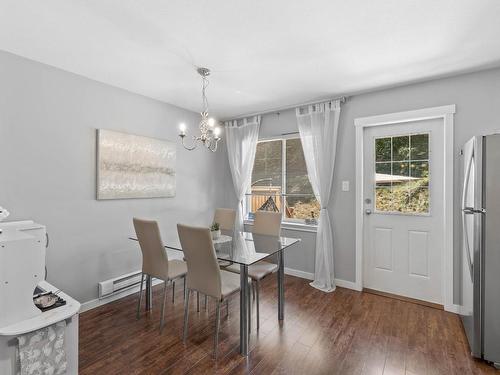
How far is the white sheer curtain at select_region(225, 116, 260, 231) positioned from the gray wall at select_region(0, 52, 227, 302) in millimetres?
1216

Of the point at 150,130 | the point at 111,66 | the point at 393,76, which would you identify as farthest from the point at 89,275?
the point at 393,76

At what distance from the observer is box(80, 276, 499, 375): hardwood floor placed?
72.4 inches

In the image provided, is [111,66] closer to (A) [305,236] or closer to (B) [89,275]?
(B) [89,275]

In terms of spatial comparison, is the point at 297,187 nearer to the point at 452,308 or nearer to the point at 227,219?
the point at 227,219

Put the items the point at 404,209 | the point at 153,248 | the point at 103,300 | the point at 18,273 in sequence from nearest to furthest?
the point at 18,273 → the point at 153,248 → the point at 103,300 → the point at 404,209

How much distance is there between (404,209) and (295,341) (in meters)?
1.90

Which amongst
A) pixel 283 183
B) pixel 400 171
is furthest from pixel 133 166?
pixel 400 171

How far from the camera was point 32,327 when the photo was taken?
1.36m

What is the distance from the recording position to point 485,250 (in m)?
1.85

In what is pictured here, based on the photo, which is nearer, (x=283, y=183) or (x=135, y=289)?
(x=135, y=289)

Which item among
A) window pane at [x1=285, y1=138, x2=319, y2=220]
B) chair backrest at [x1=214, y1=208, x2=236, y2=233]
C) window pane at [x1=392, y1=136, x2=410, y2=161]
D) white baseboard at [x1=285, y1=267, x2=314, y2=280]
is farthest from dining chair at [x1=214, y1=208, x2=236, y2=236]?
window pane at [x1=392, y1=136, x2=410, y2=161]

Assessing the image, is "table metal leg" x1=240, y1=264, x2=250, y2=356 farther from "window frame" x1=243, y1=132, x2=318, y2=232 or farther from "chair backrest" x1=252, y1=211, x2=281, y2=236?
"window frame" x1=243, y1=132, x2=318, y2=232

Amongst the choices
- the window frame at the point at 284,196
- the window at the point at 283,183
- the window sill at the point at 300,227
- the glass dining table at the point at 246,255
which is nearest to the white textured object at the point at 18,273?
the glass dining table at the point at 246,255

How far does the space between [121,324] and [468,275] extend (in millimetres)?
3039
